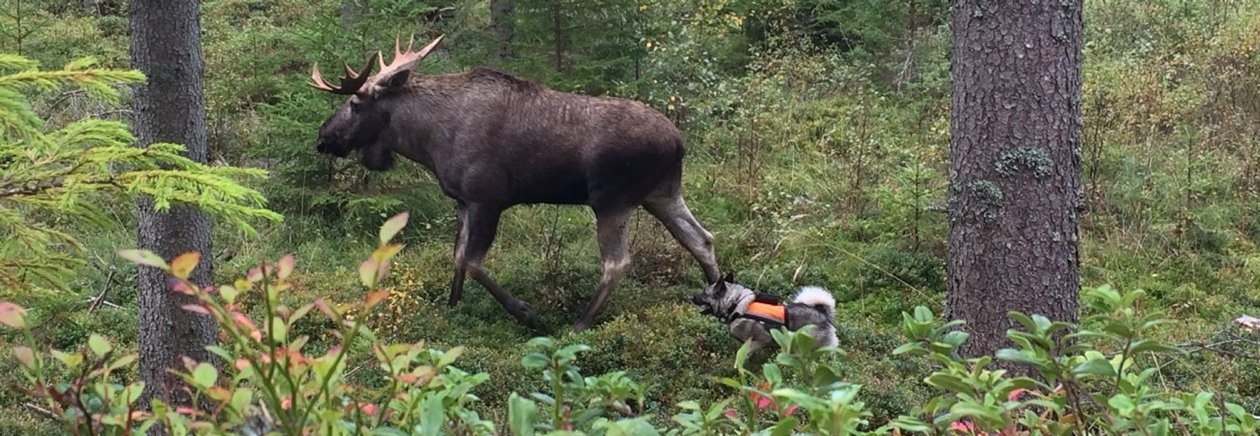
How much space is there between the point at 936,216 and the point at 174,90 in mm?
6688

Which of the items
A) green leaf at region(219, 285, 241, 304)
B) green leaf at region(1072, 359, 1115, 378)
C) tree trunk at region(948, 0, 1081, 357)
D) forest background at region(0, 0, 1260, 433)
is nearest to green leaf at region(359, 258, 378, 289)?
green leaf at region(219, 285, 241, 304)

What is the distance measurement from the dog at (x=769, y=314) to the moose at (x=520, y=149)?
4.35 ft

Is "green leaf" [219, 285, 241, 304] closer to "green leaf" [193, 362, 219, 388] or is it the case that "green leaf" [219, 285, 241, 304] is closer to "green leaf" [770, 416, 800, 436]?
"green leaf" [193, 362, 219, 388]

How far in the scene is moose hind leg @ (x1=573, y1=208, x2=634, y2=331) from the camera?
7793 millimetres

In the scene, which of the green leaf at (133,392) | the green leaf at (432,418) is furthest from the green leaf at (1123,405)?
Result: the green leaf at (133,392)

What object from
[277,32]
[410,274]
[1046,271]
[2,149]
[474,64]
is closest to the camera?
[2,149]

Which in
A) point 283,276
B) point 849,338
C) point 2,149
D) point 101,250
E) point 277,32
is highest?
point 283,276

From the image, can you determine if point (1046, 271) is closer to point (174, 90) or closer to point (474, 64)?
point (174, 90)

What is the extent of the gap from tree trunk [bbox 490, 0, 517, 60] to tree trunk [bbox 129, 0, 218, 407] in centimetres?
649

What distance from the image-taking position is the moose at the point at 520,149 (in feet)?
25.6

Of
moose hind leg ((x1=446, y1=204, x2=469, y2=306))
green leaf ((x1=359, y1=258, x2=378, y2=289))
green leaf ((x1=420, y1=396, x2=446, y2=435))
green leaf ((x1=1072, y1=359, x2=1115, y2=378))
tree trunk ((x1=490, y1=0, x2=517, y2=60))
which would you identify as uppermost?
green leaf ((x1=359, y1=258, x2=378, y2=289))

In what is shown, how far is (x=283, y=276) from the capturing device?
155 cm

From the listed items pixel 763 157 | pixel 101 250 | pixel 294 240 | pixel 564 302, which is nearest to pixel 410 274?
pixel 564 302

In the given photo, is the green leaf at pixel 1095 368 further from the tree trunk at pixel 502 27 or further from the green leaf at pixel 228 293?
the tree trunk at pixel 502 27
